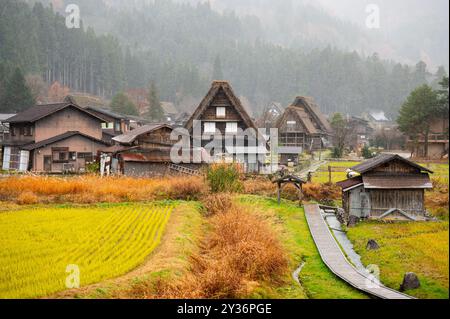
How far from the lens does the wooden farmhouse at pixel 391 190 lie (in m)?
21.7

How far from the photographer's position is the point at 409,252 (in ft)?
49.3

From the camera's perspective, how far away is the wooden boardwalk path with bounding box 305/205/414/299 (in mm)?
11641

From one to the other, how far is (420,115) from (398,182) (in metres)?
4.67

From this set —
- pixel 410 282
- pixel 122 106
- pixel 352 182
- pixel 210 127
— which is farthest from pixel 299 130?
pixel 410 282

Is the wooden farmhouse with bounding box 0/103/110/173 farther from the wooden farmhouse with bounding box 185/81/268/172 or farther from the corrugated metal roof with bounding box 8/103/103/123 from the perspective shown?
the wooden farmhouse with bounding box 185/81/268/172

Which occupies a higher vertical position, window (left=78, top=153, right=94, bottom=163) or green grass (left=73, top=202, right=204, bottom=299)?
window (left=78, top=153, right=94, bottom=163)

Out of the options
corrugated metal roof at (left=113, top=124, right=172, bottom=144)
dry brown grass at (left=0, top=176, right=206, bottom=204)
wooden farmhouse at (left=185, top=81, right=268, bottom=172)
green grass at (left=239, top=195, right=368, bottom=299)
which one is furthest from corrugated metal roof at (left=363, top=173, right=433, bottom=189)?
corrugated metal roof at (left=113, top=124, right=172, bottom=144)

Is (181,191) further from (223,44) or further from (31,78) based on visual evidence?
(223,44)

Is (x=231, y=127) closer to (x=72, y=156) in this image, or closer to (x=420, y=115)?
(x=72, y=156)

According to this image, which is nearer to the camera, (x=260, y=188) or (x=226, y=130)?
(x=260, y=188)

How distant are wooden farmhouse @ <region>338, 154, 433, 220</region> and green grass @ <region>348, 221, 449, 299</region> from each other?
1252 millimetres

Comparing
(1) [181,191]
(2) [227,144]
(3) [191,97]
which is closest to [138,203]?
(1) [181,191]

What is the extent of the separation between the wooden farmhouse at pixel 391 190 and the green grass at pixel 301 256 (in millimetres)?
3192

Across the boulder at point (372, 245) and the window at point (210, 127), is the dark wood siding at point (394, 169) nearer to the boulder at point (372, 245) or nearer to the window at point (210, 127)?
the boulder at point (372, 245)
